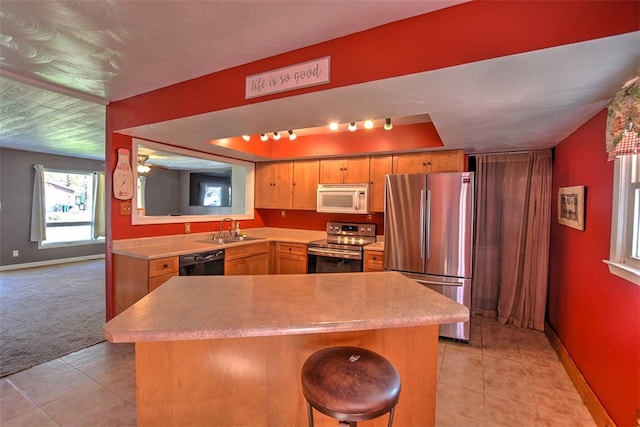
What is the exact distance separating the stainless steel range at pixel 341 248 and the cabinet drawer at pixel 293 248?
108 millimetres

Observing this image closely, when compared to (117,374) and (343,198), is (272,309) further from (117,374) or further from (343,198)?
(343,198)

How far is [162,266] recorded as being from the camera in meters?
2.84

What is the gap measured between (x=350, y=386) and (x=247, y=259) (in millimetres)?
2886

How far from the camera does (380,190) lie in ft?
12.4

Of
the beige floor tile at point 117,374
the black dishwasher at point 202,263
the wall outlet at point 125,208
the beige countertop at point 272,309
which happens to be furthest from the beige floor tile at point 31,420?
the wall outlet at point 125,208

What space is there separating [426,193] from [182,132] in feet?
8.31

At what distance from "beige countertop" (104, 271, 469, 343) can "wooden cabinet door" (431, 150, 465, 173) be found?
2073mm

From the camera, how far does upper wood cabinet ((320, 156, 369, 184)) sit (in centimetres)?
389

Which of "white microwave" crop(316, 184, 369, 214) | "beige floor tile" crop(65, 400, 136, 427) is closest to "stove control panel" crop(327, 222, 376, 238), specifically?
"white microwave" crop(316, 184, 369, 214)

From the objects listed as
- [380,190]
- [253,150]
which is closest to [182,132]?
[253,150]

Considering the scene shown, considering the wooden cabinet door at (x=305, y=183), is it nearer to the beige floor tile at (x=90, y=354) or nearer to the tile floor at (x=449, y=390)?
the tile floor at (x=449, y=390)

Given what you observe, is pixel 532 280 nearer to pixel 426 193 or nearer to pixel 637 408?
pixel 426 193

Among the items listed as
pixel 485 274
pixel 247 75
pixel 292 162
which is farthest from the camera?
pixel 292 162

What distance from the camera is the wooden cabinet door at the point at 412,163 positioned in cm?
352
